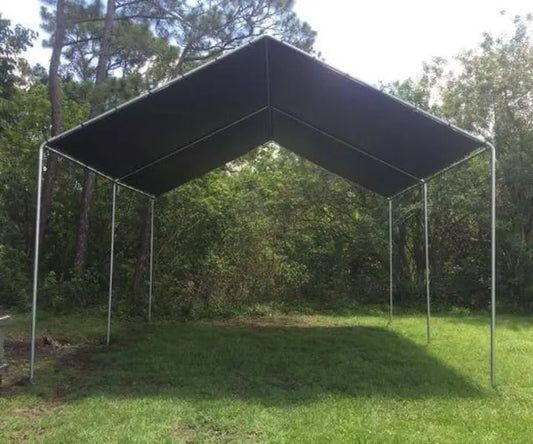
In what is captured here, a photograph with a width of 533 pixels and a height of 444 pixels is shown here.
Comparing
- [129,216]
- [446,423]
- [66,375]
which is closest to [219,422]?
[446,423]

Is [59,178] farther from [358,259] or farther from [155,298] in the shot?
[358,259]

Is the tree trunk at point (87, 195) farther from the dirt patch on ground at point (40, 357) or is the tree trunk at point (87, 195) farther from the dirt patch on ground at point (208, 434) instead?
the dirt patch on ground at point (208, 434)

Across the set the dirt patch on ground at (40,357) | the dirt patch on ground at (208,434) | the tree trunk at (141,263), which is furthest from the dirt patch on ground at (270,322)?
the dirt patch on ground at (208,434)

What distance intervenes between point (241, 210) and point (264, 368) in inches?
252

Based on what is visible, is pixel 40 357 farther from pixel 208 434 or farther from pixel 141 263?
pixel 141 263

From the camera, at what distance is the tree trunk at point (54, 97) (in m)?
12.4

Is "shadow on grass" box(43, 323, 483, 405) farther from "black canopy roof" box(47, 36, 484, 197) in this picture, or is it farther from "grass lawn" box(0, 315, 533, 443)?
"black canopy roof" box(47, 36, 484, 197)

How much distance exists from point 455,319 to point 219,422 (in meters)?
7.81

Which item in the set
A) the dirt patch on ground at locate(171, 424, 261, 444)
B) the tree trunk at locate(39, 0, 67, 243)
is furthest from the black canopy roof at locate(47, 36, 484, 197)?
the tree trunk at locate(39, 0, 67, 243)

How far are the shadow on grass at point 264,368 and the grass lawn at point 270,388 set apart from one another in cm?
2

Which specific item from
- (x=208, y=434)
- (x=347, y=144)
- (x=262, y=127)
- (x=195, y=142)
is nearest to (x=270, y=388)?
(x=208, y=434)

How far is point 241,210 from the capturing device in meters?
13.2

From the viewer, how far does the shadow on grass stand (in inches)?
237

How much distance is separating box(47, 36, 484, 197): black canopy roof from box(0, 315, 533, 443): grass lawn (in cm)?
248
